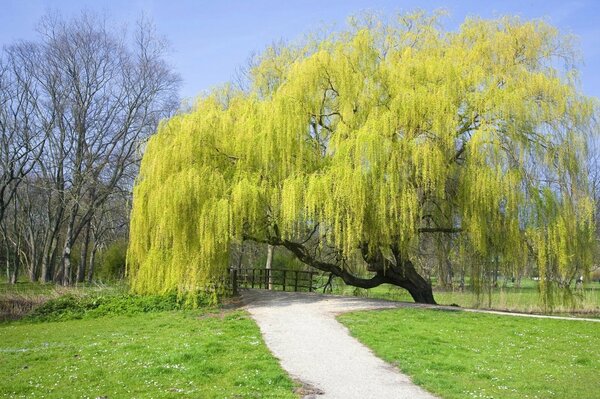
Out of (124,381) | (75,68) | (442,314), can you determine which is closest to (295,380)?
(124,381)

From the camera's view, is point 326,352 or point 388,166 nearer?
point 326,352

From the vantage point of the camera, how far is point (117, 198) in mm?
Answer: 37781

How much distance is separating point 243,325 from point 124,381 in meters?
5.88

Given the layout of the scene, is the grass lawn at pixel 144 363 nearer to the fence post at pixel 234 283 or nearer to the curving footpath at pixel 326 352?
the curving footpath at pixel 326 352

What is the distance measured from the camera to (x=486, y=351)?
10523 millimetres

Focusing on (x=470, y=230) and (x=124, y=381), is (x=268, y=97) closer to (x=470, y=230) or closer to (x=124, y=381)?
(x=470, y=230)

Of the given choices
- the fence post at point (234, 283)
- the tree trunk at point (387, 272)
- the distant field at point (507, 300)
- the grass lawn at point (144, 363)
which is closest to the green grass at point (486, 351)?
the grass lawn at point (144, 363)

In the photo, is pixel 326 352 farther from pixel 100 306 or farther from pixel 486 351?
pixel 100 306

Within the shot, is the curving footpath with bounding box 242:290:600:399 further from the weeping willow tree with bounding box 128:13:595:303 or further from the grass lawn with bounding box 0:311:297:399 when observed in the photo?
the weeping willow tree with bounding box 128:13:595:303

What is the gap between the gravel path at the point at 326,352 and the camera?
762 cm

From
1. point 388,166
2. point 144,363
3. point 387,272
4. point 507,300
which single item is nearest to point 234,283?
point 387,272

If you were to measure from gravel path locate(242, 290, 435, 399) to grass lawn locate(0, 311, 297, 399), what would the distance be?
43 cm

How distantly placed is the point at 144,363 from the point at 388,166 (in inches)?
373

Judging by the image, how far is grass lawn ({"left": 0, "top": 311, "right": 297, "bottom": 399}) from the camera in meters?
7.30
